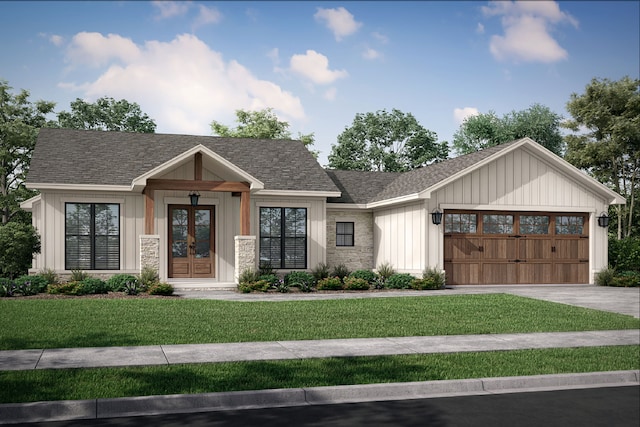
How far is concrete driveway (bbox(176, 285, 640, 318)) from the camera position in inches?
703

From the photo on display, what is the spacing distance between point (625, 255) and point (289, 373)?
21006 mm

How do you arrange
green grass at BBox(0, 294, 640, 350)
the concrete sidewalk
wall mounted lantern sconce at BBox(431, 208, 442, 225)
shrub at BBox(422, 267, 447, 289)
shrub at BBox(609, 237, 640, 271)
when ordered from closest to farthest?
the concrete sidewalk → green grass at BBox(0, 294, 640, 350) → shrub at BBox(422, 267, 447, 289) → wall mounted lantern sconce at BBox(431, 208, 442, 225) → shrub at BBox(609, 237, 640, 271)

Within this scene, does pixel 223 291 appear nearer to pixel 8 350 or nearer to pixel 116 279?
pixel 116 279

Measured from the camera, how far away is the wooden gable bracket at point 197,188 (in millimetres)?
21141

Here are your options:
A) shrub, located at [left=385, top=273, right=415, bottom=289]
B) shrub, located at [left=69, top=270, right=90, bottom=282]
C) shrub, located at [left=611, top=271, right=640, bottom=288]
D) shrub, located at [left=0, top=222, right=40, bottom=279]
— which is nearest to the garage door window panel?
shrub, located at [left=385, top=273, right=415, bottom=289]

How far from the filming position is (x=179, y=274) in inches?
911

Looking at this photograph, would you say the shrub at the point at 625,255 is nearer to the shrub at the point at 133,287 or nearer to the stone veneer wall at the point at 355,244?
the stone veneer wall at the point at 355,244

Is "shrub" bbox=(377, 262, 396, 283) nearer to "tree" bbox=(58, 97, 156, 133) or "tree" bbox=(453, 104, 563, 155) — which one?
"tree" bbox=(58, 97, 156, 133)

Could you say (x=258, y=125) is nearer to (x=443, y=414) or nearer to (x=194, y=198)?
(x=194, y=198)

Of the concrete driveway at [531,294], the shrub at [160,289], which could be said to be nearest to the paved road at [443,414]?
the concrete driveway at [531,294]

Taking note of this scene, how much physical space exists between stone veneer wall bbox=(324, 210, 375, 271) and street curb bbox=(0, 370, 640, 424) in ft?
57.0

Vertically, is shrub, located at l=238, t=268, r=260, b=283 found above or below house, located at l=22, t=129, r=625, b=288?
below

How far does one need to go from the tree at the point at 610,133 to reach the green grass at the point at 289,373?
27731 mm

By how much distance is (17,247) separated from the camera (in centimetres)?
2227
